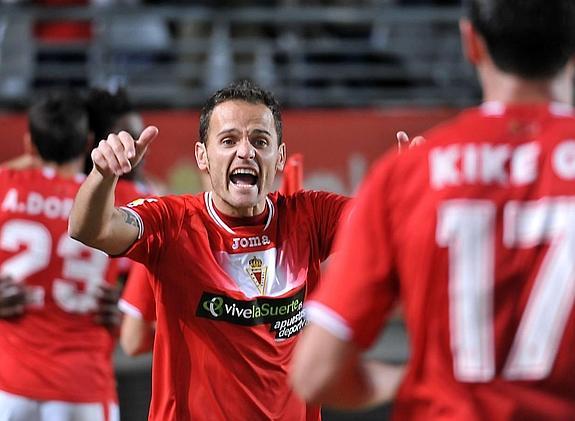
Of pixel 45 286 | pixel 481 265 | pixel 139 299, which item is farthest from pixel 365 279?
pixel 45 286

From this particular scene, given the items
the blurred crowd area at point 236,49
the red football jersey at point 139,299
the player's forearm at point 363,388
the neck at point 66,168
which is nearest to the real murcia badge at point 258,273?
the red football jersey at point 139,299

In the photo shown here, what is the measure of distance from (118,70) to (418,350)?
899cm

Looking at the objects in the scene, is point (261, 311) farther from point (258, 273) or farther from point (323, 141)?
point (323, 141)

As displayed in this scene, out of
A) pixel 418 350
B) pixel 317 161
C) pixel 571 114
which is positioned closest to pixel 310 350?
pixel 418 350

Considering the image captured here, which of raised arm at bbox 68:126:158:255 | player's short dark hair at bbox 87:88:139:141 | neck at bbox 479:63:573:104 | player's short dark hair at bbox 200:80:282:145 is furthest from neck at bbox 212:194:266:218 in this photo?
player's short dark hair at bbox 87:88:139:141

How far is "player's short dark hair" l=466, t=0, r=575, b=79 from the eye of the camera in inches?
86.3

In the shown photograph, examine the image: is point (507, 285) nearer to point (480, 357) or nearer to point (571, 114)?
point (480, 357)

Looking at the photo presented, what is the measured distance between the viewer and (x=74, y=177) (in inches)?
213

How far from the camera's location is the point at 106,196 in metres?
3.20

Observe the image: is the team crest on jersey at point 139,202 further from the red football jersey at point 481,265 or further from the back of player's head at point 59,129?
the back of player's head at point 59,129

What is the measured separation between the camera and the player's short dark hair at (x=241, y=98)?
12.5 feet

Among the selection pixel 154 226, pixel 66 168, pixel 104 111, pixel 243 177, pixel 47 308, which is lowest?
pixel 47 308

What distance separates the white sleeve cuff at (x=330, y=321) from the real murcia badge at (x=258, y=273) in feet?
4.52

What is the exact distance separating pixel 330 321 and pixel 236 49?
8.84 meters
